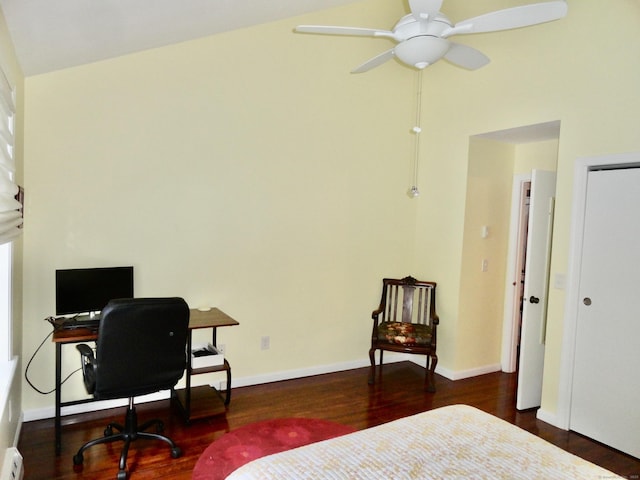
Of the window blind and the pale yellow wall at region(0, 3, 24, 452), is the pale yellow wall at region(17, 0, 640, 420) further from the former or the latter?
the window blind

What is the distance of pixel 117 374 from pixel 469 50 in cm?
276

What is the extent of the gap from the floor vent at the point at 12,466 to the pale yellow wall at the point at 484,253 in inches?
140

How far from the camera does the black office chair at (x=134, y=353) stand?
7.80 ft

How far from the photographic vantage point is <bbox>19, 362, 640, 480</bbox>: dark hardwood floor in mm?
2586

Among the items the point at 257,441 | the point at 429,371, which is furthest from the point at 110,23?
the point at 429,371

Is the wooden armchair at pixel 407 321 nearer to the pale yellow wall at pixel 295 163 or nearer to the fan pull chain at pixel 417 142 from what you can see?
the pale yellow wall at pixel 295 163

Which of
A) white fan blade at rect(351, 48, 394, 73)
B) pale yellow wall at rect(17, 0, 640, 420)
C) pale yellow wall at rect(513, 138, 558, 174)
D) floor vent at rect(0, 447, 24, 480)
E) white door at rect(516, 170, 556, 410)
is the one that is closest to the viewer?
floor vent at rect(0, 447, 24, 480)

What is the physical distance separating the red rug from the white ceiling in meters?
2.51

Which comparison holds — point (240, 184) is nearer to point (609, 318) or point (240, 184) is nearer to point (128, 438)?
point (128, 438)

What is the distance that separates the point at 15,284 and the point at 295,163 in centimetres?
233

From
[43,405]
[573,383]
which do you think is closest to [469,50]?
[573,383]

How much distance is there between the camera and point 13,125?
2.41 m

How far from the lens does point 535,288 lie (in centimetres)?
352

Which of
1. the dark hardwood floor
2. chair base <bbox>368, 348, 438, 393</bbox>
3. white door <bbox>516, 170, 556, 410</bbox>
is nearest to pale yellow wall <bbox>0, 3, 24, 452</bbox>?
the dark hardwood floor
